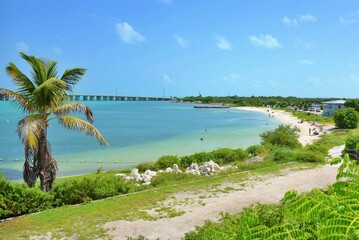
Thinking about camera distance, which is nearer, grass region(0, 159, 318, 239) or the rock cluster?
grass region(0, 159, 318, 239)

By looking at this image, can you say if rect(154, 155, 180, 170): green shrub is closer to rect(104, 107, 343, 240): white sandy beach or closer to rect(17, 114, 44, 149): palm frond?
rect(104, 107, 343, 240): white sandy beach

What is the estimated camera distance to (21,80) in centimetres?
1280

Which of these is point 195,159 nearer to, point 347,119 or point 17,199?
point 17,199

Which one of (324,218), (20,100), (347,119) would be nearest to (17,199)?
(20,100)

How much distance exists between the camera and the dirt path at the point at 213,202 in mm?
10352

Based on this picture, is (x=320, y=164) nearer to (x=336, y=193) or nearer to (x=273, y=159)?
(x=273, y=159)

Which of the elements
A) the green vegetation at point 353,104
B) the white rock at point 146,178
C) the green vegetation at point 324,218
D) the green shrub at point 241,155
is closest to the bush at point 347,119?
the green vegetation at point 353,104

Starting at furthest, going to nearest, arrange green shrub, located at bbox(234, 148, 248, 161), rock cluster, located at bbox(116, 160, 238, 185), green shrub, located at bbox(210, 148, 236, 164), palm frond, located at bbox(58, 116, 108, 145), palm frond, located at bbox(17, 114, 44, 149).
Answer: green shrub, located at bbox(234, 148, 248, 161) < green shrub, located at bbox(210, 148, 236, 164) < rock cluster, located at bbox(116, 160, 238, 185) < palm frond, located at bbox(58, 116, 108, 145) < palm frond, located at bbox(17, 114, 44, 149)

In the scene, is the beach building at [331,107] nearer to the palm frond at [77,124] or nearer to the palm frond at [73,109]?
the palm frond at [73,109]

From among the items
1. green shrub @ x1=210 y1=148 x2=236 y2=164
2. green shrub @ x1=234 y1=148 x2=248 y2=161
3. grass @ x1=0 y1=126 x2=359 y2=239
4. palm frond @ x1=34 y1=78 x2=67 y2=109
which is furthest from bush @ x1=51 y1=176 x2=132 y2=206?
green shrub @ x1=234 y1=148 x2=248 y2=161

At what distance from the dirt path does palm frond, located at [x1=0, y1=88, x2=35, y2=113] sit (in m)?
5.74

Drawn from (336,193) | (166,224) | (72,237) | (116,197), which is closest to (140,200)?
(116,197)

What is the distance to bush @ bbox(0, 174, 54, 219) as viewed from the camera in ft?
38.0

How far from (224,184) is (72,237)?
27.5 ft
